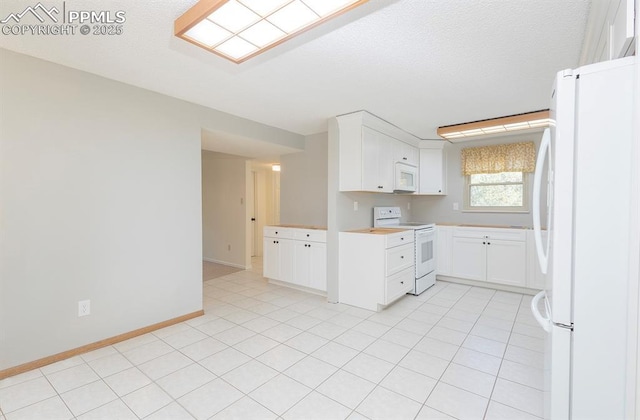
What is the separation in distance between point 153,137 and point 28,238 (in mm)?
1238

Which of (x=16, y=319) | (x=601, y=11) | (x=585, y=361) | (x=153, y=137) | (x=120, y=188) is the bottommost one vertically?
(x=16, y=319)

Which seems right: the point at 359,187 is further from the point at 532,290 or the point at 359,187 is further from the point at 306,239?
the point at 532,290

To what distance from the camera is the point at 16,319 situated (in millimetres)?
2045

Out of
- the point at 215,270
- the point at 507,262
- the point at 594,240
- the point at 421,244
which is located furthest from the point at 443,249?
the point at 215,270

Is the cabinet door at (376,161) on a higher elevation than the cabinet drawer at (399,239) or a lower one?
higher

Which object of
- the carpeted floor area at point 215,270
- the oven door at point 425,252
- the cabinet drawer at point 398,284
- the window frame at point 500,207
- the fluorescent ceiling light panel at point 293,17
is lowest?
the carpeted floor area at point 215,270

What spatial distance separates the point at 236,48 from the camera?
1880 millimetres

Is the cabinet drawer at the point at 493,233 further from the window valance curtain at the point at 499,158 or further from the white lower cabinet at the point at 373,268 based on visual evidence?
the white lower cabinet at the point at 373,268

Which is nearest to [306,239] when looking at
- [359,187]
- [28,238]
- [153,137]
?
[359,187]

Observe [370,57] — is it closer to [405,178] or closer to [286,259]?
[405,178]

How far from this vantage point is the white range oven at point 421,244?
3877 millimetres

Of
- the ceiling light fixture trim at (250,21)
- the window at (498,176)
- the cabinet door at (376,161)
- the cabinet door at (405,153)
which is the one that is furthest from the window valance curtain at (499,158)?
the ceiling light fixture trim at (250,21)

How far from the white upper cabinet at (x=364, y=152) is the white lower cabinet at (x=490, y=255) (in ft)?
4.92

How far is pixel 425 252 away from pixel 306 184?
6.68 feet
